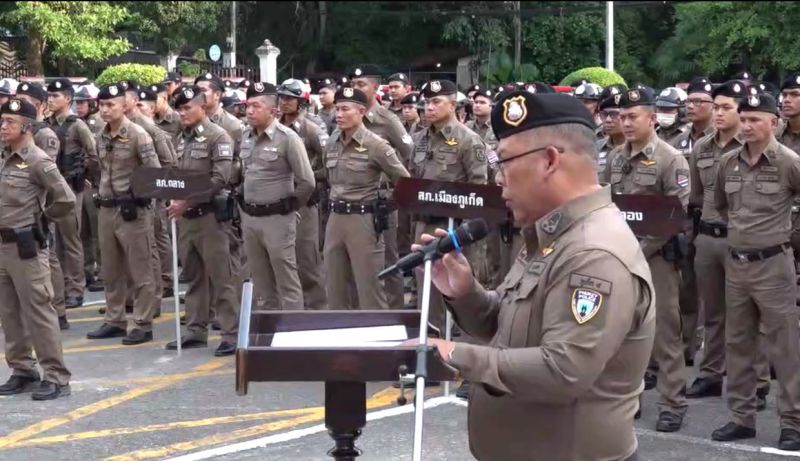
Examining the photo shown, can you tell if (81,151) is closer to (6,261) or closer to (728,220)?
(6,261)

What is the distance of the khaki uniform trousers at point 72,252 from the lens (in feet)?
36.9

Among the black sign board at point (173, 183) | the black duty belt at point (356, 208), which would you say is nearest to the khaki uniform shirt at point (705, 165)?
the black duty belt at point (356, 208)

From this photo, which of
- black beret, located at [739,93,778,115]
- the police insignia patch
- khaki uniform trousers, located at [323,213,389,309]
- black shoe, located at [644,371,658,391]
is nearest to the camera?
the police insignia patch

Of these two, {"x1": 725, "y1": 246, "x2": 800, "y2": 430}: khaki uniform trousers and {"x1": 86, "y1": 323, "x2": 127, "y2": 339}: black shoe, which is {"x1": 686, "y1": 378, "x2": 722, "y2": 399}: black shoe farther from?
{"x1": 86, "y1": 323, "x2": 127, "y2": 339}: black shoe

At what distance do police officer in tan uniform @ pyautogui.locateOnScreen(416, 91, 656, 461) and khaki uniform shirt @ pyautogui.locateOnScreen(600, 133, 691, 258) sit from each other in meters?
3.84

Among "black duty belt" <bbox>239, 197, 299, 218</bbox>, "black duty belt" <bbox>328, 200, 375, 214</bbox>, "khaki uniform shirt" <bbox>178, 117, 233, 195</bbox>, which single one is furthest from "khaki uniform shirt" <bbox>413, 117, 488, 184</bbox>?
"khaki uniform shirt" <bbox>178, 117, 233, 195</bbox>

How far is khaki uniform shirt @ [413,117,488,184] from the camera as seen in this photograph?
8.46 meters

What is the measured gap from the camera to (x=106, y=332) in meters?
10.0

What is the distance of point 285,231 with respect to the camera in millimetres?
8891

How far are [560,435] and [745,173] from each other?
4143 millimetres

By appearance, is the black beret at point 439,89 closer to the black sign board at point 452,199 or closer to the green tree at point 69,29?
the black sign board at point 452,199

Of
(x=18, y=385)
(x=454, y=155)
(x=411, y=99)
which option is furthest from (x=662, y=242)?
(x=411, y=99)

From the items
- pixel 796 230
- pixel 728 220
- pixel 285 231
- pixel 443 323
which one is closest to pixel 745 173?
pixel 728 220

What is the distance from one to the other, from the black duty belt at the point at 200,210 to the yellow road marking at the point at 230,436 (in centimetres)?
252
